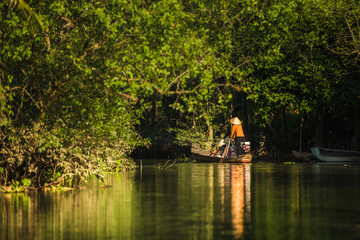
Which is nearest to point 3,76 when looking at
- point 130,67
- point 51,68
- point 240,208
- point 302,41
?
point 51,68

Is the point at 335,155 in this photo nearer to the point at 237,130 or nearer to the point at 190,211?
the point at 237,130

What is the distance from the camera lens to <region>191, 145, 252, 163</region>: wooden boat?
39719 mm

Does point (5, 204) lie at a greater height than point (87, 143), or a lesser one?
lesser

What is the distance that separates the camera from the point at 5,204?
17.5m

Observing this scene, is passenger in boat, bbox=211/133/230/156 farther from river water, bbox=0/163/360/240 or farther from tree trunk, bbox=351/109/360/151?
river water, bbox=0/163/360/240

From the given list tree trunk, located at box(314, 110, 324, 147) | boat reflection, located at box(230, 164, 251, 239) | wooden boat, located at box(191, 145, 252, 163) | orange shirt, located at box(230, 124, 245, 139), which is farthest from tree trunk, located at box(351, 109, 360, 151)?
boat reflection, located at box(230, 164, 251, 239)

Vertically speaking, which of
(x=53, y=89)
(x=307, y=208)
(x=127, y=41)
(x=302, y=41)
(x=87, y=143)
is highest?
(x=302, y=41)

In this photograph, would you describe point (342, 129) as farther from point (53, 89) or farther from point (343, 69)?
point (53, 89)

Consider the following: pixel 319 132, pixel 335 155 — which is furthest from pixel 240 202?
pixel 319 132

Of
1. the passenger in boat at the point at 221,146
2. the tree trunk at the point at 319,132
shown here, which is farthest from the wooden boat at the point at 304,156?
the passenger in boat at the point at 221,146

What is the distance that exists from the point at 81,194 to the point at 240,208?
563 cm

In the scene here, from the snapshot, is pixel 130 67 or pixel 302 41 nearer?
pixel 130 67

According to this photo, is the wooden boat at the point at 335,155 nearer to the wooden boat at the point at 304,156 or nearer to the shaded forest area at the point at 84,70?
the wooden boat at the point at 304,156

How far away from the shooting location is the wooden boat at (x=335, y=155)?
134ft
